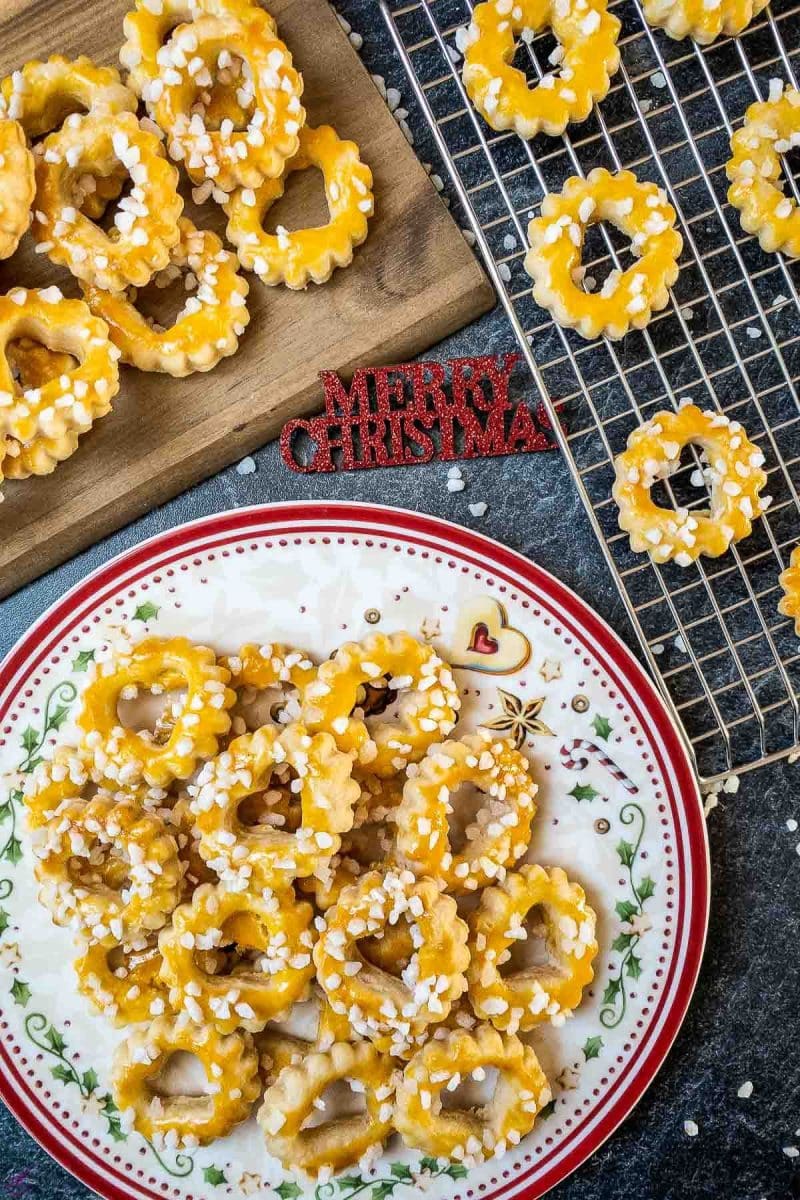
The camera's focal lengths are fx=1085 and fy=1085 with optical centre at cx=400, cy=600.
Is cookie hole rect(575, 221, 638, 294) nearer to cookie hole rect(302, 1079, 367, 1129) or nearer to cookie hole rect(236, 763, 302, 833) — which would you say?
cookie hole rect(236, 763, 302, 833)

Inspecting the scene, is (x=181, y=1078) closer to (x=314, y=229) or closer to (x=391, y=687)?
(x=391, y=687)

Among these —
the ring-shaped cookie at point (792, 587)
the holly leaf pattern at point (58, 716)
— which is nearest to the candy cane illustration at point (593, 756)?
the ring-shaped cookie at point (792, 587)

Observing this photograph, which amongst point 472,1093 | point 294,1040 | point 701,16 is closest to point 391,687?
point 294,1040

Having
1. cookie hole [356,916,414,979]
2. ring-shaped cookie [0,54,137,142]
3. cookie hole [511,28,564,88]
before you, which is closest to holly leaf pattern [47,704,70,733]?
cookie hole [356,916,414,979]

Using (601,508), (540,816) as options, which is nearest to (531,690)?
(540,816)

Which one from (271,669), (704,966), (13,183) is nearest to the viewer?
(13,183)

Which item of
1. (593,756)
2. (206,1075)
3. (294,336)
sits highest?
(294,336)

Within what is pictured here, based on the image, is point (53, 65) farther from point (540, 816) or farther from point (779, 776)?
point (779, 776)
